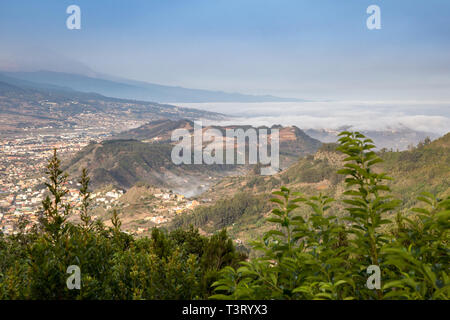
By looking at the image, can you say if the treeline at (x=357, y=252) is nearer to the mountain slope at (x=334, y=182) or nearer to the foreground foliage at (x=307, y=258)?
the foreground foliage at (x=307, y=258)

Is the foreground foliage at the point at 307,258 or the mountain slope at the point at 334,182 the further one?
the mountain slope at the point at 334,182

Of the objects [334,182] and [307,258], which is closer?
[307,258]

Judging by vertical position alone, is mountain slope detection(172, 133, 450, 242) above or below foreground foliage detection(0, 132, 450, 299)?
below

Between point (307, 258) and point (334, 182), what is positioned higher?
point (307, 258)

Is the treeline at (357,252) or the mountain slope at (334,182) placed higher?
the treeline at (357,252)

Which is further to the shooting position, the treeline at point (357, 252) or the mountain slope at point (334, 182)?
the mountain slope at point (334, 182)

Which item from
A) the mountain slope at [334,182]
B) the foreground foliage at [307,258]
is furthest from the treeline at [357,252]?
the mountain slope at [334,182]

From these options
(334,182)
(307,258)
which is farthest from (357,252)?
(334,182)

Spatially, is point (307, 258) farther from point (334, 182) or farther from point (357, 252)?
point (334, 182)

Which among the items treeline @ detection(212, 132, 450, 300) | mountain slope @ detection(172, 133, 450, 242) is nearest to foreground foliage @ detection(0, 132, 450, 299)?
treeline @ detection(212, 132, 450, 300)

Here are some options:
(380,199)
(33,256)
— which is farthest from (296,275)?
(33,256)

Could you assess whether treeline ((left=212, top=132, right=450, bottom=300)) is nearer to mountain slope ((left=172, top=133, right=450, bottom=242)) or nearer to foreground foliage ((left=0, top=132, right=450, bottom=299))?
foreground foliage ((left=0, top=132, right=450, bottom=299))
